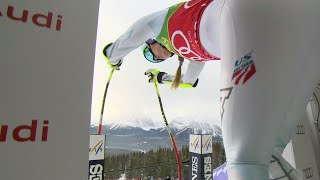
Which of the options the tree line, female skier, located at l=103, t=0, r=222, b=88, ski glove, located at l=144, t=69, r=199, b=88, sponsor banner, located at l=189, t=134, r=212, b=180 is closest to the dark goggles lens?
female skier, located at l=103, t=0, r=222, b=88

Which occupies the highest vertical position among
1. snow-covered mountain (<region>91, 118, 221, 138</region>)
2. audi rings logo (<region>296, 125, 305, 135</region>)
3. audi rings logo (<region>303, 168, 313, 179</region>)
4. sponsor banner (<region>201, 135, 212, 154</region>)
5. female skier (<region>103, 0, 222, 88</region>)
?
female skier (<region>103, 0, 222, 88</region>)

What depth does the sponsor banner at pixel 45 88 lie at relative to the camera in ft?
1.01

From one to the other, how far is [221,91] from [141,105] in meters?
1.67

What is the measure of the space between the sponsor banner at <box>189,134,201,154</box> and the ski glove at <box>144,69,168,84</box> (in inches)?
34.5

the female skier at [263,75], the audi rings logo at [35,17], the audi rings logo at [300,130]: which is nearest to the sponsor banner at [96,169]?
the audi rings logo at [300,130]

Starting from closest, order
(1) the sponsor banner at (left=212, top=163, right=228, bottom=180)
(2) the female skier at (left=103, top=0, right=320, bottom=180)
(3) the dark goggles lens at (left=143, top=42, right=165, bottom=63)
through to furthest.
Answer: (2) the female skier at (left=103, top=0, right=320, bottom=180), (3) the dark goggles lens at (left=143, top=42, right=165, bottom=63), (1) the sponsor banner at (left=212, top=163, right=228, bottom=180)

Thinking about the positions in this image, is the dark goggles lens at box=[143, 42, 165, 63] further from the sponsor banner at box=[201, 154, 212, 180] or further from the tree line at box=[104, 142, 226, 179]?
the sponsor banner at box=[201, 154, 212, 180]

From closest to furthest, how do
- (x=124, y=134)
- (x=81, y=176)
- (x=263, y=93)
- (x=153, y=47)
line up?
(x=81, y=176) < (x=263, y=93) < (x=153, y=47) < (x=124, y=134)

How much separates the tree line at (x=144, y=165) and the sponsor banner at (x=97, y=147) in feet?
0.88

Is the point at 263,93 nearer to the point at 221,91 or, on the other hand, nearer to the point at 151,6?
the point at 221,91

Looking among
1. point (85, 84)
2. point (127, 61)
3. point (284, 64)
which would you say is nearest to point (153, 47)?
point (127, 61)

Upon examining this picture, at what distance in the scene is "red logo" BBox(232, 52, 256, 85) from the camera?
51 centimetres

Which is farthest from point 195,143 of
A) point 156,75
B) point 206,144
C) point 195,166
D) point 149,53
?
point 149,53

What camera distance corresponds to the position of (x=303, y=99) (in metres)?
0.53
